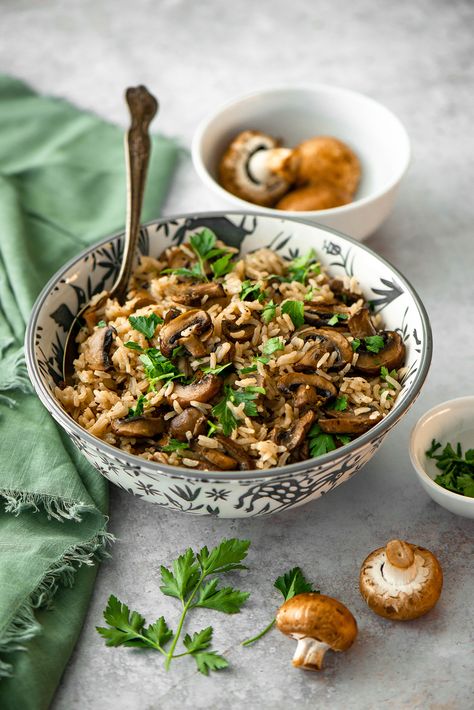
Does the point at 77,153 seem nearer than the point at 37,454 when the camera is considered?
No

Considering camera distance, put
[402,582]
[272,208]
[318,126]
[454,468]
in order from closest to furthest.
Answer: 1. [402,582]
2. [454,468]
3. [272,208]
4. [318,126]

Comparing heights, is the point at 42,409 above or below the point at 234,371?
below

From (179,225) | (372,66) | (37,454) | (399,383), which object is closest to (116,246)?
(179,225)

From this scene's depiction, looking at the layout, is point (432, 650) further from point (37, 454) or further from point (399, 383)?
point (37, 454)

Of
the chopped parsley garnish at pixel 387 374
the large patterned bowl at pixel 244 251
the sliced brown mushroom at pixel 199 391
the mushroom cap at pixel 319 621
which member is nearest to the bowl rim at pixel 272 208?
the large patterned bowl at pixel 244 251

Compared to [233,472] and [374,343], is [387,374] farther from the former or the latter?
[233,472]

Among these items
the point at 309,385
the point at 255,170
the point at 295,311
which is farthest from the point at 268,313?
the point at 255,170
